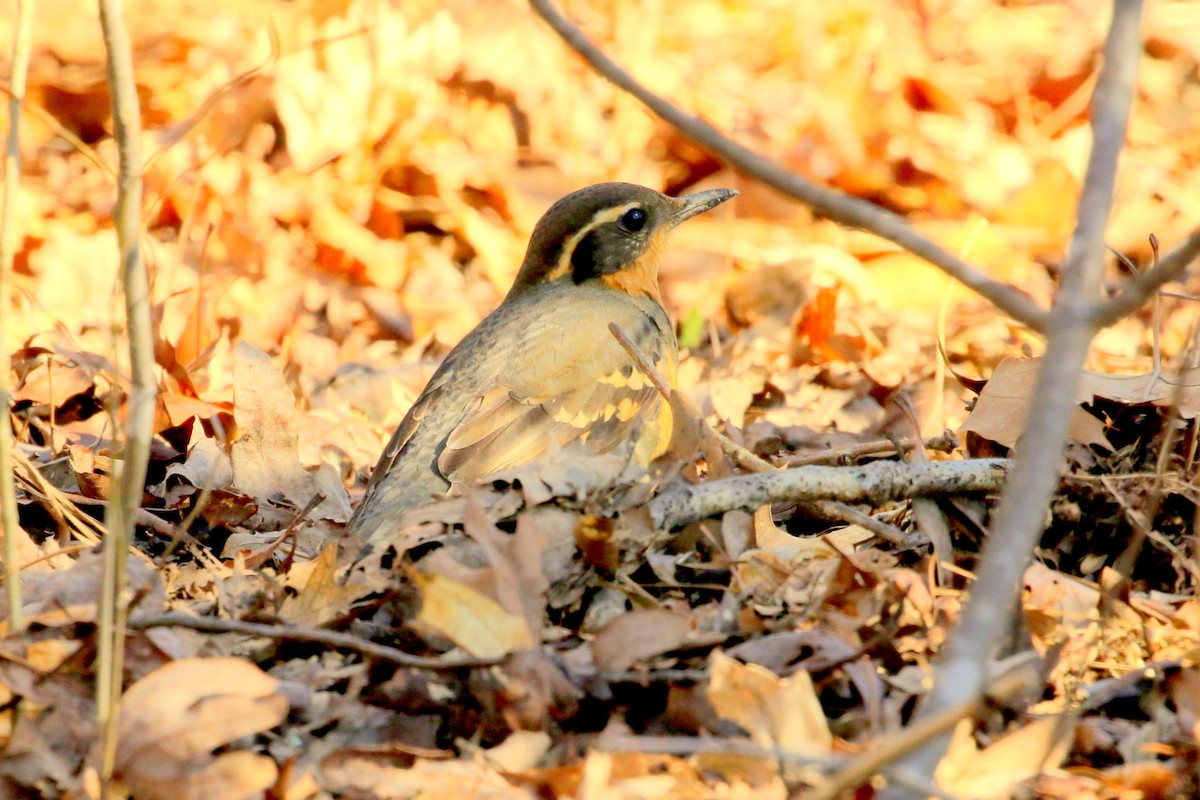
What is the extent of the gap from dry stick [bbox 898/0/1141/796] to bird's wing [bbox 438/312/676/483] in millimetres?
3380

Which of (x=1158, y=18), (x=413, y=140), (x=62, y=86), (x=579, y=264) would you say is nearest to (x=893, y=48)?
(x=1158, y=18)

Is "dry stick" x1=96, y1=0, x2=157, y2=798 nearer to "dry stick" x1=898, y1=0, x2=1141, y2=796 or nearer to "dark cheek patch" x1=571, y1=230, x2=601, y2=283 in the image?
"dry stick" x1=898, y1=0, x2=1141, y2=796

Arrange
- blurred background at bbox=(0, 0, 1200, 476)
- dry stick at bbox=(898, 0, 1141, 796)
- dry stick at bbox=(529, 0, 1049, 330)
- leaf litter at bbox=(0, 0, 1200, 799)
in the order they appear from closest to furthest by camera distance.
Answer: dry stick at bbox=(898, 0, 1141, 796) < dry stick at bbox=(529, 0, 1049, 330) < leaf litter at bbox=(0, 0, 1200, 799) < blurred background at bbox=(0, 0, 1200, 476)

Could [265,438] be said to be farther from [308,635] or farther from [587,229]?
[308,635]

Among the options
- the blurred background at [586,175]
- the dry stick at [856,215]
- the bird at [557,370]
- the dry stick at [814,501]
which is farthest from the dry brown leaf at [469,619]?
the blurred background at [586,175]

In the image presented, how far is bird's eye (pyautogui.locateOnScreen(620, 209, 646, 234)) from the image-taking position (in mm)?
7715

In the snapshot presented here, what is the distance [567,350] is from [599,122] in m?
5.39

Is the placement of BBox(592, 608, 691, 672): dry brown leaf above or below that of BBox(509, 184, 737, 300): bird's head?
below

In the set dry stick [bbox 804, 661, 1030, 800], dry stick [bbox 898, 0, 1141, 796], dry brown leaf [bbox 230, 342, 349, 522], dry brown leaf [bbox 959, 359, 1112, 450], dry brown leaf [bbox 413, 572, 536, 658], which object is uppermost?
dry stick [bbox 898, 0, 1141, 796]

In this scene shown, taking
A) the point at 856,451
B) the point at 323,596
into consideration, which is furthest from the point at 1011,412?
the point at 323,596

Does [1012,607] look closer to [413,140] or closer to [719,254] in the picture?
[719,254]

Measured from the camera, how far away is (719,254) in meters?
10.5

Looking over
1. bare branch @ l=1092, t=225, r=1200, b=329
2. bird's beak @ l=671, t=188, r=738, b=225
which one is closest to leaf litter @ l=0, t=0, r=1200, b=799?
bird's beak @ l=671, t=188, r=738, b=225

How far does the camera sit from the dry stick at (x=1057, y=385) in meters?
2.75
